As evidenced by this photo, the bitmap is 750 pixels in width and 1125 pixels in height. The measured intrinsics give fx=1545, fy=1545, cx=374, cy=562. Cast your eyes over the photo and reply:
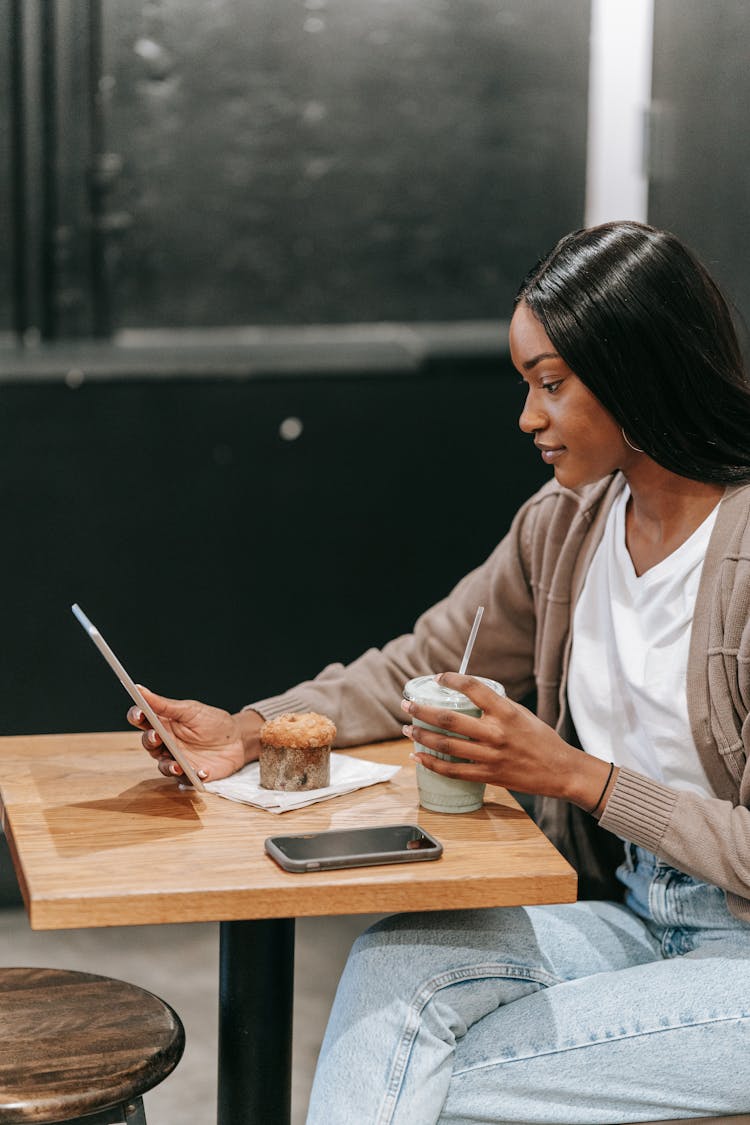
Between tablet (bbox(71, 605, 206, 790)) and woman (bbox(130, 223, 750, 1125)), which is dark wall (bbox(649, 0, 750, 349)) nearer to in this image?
woman (bbox(130, 223, 750, 1125))

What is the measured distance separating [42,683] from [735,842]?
203cm

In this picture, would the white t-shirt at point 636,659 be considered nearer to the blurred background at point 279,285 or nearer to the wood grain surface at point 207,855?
the wood grain surface at point 207,855

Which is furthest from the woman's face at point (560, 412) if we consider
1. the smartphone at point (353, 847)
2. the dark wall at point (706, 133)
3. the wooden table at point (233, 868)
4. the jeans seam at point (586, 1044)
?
the dark wall at point (706, 133)

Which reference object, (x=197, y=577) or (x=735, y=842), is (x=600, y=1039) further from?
(x=197, y=577)

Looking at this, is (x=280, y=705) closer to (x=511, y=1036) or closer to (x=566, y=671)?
(x=566, y=671)

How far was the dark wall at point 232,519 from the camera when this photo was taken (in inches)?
132

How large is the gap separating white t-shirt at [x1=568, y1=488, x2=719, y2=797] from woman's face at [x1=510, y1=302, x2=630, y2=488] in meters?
0.15

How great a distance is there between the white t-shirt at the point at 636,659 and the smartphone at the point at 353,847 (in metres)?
0.40

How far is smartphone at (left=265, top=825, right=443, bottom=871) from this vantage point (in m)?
1.53

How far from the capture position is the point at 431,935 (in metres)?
1.71

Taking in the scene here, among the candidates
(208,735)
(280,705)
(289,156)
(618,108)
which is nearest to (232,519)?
(289,156)

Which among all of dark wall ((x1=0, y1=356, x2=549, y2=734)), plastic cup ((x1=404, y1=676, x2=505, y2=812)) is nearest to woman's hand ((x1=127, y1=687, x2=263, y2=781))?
plastic cup ((x1=404, y1=676, x2=505, y2=812))

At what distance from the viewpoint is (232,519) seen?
3453 mm

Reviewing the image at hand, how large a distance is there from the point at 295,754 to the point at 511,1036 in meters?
0.39
